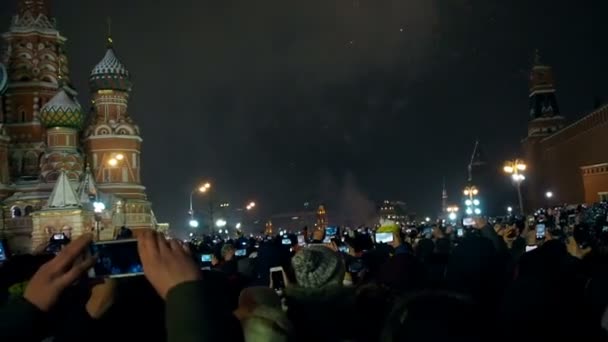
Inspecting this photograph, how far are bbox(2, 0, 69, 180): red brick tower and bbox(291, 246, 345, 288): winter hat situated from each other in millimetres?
57288

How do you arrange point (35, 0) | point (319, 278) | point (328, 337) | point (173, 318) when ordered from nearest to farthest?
point (173, 318) → point (328, 337) → point (319, 278) → point (35, 0)

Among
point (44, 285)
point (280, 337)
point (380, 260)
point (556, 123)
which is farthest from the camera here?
point (556, 123)

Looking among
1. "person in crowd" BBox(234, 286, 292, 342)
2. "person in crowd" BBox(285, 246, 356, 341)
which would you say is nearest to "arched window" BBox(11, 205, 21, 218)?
"person in crowd" BBox(285, 246, 356, 341)

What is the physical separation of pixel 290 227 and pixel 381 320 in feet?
449

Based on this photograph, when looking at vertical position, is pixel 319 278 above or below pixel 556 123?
below

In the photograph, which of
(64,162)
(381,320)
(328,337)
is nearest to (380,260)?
(381,320)

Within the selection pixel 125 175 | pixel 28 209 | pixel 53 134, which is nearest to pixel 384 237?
pixel 28 209

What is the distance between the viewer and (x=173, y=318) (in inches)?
81.3

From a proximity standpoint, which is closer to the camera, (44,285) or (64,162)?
(44,285)

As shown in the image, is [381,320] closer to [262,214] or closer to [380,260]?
[380,260]

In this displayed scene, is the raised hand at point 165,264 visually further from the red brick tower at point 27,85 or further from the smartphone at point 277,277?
the red brick tower at point 27,85

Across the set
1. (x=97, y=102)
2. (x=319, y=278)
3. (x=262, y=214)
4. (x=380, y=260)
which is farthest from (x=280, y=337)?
(x=262, y=214)

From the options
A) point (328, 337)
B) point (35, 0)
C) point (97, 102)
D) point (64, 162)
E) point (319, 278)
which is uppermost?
point (35, 0)

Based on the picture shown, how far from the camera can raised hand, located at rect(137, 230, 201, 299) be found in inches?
82.7
